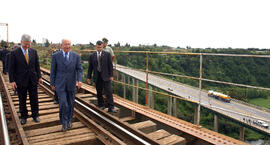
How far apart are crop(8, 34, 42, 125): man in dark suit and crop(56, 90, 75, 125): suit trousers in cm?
70

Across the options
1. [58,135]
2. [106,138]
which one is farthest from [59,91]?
[106,138]

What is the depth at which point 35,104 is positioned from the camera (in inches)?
171

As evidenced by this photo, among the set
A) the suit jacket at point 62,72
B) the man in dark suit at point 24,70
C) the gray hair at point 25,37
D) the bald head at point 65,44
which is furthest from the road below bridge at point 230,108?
the gray hair at point 25,37

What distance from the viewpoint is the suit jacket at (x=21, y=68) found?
400cm

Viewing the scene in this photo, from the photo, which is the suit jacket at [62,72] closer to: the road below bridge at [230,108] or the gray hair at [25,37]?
the gray hair at [25,37]

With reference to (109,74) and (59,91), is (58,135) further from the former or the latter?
(109,74)

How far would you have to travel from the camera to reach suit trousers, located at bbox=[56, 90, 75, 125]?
394 centimetres

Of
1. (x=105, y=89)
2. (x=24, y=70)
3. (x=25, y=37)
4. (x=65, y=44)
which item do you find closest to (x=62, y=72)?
(x=65, y=44)

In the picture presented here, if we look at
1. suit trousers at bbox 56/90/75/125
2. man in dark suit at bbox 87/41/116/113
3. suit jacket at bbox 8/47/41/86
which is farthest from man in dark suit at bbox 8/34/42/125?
man in dark suit at bbox 87/41/116/113

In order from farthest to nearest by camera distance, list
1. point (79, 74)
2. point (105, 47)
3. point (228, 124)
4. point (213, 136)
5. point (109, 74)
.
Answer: point (228, 124) < point (105, 47) < point (109, 74) < point (79, 74) < point (213, 136)

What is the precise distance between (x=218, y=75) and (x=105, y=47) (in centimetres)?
2851

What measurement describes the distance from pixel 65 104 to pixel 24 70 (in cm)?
109

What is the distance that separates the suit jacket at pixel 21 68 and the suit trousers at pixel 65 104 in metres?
0.73

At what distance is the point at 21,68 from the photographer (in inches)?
160
